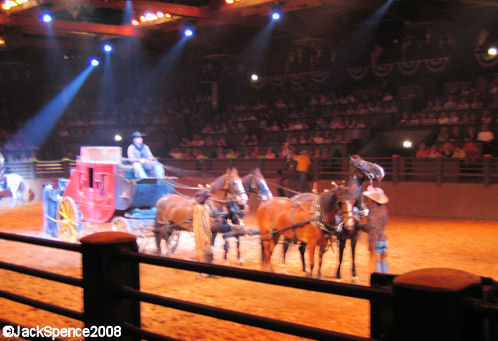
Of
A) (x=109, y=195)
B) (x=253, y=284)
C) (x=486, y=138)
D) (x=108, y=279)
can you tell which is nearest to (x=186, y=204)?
(x=109, y=195)

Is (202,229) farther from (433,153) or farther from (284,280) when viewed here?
(433,153)

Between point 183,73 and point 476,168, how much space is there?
702 inches

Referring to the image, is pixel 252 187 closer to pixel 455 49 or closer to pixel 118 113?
pixel 455 49

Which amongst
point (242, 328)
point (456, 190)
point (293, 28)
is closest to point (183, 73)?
point (293, 28)

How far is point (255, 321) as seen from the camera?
2377 mm

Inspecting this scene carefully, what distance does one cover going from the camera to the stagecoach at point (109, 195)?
1082cm

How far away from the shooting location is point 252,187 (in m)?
9.54

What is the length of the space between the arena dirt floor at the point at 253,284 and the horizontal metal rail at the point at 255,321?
2.95 meters

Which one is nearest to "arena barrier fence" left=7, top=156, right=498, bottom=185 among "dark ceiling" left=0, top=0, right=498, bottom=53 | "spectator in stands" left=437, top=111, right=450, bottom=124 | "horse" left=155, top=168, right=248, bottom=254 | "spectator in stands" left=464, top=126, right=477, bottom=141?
"spectator in stands" left=464, top=126, right=477, bottom=141

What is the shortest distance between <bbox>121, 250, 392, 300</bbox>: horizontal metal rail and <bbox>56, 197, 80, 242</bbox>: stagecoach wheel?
9425 mm

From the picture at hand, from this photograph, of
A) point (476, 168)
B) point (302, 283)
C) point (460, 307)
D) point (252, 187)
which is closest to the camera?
point (460, 307)

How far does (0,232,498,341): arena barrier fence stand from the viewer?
6.07ft

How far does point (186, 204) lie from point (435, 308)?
8382 millimetres

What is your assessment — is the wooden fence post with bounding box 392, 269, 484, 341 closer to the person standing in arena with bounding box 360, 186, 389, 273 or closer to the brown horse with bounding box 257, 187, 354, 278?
the person standing in arena with bounding box 360, 186, 389, 273
